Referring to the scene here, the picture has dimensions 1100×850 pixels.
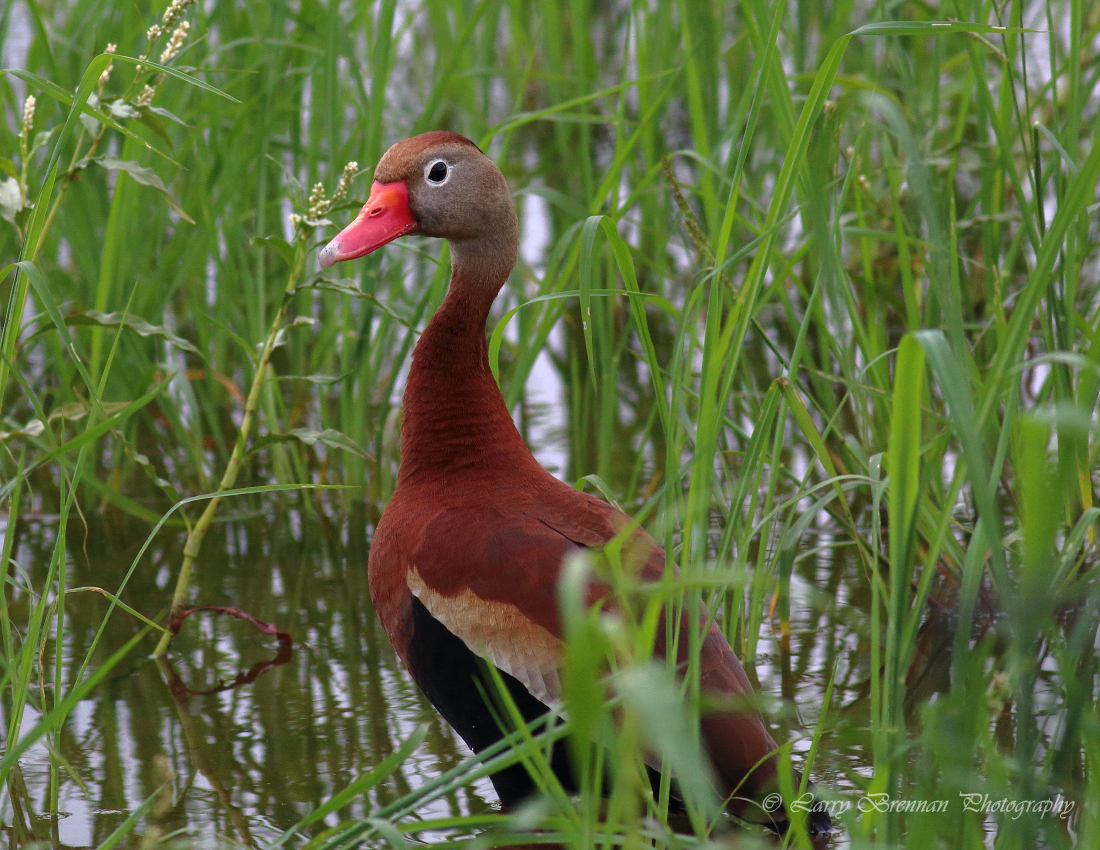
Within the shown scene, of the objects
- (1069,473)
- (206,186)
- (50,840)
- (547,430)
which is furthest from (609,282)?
(1069,473)

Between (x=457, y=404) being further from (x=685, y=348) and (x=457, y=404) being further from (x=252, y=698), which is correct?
(x=685, y=348)

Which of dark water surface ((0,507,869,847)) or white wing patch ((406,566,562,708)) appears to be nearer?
white wing patch ((406,566,562,708))

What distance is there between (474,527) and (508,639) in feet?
0.74

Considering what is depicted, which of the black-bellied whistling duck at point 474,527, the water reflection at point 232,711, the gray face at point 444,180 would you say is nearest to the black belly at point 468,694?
the black-bellied whistling duck at point 474,527

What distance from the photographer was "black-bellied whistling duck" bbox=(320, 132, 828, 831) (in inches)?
86.7

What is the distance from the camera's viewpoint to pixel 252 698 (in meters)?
2.75

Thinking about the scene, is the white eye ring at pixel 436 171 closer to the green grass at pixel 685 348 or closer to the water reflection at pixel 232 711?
the green grass at pixel 685 348

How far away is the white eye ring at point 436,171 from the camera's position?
2.65m

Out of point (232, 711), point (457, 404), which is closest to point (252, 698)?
point (232, 711)

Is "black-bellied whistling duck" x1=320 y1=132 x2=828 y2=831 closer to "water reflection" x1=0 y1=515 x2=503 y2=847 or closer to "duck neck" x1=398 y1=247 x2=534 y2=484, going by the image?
"duck neck" x1=398 y1=247 x2=534 y2=484

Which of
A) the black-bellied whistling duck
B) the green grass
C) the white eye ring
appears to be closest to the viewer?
the green grass

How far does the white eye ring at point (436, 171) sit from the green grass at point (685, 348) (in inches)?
9.4

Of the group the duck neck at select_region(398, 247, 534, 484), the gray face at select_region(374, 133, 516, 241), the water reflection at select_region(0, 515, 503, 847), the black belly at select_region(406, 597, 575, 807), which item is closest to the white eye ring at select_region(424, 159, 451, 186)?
the gray face at select_region(374, 133, 516, 241)

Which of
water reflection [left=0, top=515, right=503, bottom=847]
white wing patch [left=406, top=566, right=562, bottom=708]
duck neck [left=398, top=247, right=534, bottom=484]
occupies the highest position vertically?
duck neck [left=398, top=247, right=534, bottom=484]
